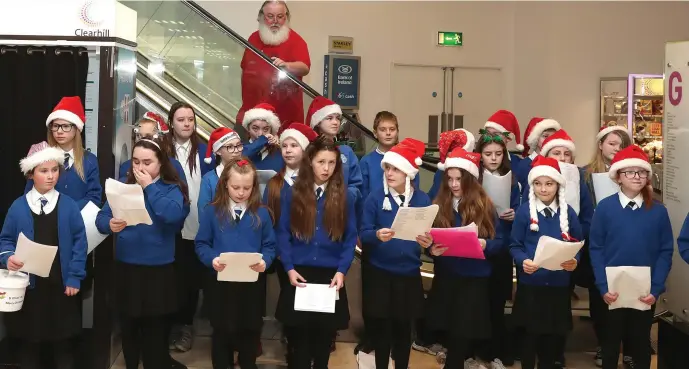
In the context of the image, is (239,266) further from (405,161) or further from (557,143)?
(557,143)

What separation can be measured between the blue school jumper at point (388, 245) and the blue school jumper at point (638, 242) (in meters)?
1.04

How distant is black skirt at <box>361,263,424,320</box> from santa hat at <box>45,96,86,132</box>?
6.51ft

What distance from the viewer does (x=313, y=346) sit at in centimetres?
418

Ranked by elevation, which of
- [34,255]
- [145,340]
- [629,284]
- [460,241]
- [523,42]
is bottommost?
[145,340]

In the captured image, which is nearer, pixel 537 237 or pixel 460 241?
pixel 460 241

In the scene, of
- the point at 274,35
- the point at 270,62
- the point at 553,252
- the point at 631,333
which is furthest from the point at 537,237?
the point at 274,35

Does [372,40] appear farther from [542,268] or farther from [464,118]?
[542,268]

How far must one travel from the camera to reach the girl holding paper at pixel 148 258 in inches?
161

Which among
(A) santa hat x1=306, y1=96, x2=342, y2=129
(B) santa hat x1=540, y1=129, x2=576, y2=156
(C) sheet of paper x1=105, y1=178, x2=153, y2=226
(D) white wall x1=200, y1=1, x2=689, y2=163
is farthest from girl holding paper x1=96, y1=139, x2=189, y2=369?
(D) white wall x1=200, y1=1, x2=689, y2=163

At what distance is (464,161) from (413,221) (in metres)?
0.60

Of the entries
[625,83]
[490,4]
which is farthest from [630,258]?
[490,4]

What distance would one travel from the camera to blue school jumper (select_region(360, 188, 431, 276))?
13.6ft

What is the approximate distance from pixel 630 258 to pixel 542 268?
1.63 ft

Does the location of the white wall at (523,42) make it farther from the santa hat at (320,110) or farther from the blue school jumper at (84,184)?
the blue school jumper at (84,184)
